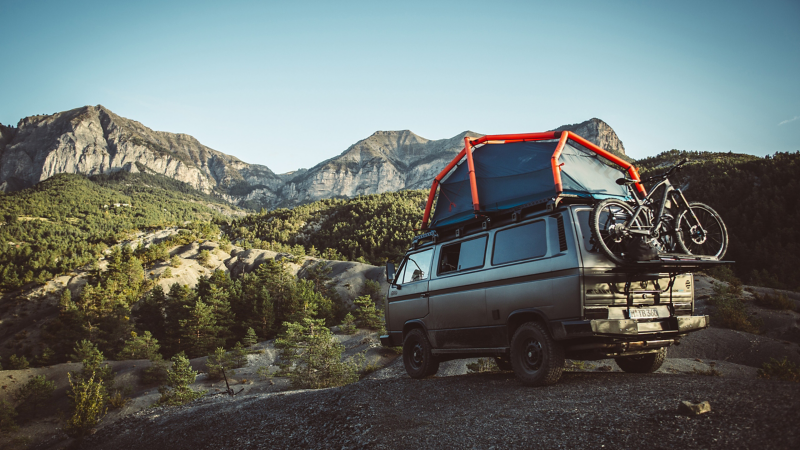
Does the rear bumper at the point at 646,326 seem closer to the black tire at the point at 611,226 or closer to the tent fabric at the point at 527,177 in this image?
the black tire at the point at 611,226

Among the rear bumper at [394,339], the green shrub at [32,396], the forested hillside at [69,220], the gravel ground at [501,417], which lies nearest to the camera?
the gravel ground at [501,417]

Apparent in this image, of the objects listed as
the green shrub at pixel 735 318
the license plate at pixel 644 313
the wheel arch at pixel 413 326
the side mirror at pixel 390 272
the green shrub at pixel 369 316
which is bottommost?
the green shrub at pixel 369 316

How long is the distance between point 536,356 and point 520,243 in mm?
1650

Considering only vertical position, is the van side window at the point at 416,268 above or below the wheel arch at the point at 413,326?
above

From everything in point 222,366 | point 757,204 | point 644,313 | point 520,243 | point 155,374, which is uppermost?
point 757,204

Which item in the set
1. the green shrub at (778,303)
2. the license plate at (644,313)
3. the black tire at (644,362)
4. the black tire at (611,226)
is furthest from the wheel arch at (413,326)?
the green shrub at (778,303)

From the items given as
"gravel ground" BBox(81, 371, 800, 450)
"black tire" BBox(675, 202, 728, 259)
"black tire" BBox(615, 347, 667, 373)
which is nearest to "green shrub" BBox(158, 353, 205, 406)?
"gravel ground" BBox(81, 371, 800, 450)

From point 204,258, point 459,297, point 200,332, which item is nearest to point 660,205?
point 459,297

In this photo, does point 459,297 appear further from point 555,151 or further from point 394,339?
point 555,151

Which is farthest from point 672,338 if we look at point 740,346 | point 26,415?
point 26,415

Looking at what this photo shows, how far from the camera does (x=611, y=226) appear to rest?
5160mm

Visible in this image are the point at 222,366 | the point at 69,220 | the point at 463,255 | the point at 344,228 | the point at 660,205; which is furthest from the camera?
the point at 69,220

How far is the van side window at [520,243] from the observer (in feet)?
18.4

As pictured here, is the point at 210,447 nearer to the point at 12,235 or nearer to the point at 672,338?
the point at 672,338
